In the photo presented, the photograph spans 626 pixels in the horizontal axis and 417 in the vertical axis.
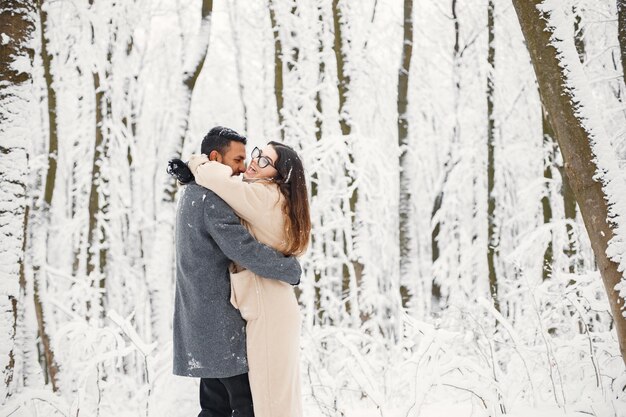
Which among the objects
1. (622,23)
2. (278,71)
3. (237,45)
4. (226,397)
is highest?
(237,45)

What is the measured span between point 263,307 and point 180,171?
2.75ft

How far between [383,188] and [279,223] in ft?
17.4

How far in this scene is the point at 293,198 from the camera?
8.49 ft

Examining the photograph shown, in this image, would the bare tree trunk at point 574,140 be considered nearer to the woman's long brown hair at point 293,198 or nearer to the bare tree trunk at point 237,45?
the woman's long brown hair at point 293,198

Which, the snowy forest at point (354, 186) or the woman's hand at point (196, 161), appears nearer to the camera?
the woman's hand at point (196, 161)

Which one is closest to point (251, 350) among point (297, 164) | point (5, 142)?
point (297, 164)

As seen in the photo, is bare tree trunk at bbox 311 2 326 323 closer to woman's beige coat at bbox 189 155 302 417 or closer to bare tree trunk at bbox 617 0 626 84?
bare tree trunk at bbox 617 0 626 84

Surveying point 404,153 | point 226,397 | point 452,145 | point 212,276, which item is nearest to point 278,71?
point 404,153

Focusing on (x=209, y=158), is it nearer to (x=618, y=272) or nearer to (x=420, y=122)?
(x=618, y=272)

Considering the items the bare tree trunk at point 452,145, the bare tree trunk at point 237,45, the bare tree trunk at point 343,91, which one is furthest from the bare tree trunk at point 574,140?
the bare tree trunk at point 237,45

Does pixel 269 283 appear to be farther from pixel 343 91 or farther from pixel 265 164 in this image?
pixel 343 91

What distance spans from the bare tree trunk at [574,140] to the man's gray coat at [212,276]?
1693 millimetres

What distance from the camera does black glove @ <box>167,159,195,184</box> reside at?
2590 millimetres

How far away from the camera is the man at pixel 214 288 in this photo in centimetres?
238
